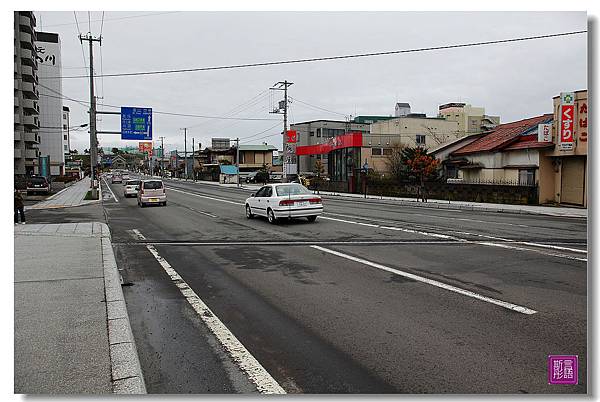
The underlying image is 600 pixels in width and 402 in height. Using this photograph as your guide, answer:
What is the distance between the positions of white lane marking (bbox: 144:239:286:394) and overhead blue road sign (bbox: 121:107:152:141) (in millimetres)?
30905

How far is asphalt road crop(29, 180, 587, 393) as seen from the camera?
4684 mm

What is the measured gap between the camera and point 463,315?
648 cm

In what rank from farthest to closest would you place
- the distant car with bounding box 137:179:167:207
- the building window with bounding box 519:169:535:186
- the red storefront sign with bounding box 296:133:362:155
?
1. the red storefront sign with bounding box 296:133:362:155
2. the building window with bounding box 519:169:535:186
3. the distant car with bounding box 137:179:167:207

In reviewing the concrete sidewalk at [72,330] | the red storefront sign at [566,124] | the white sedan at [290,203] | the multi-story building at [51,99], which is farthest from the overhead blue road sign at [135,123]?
the multi-story building at [51,99]

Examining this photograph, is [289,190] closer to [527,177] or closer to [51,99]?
[527,177]

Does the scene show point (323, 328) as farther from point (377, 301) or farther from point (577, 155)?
point (577, 155)

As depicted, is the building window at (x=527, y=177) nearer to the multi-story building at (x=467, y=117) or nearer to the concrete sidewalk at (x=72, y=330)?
the concrete sidewalk at (x=72, y=330)

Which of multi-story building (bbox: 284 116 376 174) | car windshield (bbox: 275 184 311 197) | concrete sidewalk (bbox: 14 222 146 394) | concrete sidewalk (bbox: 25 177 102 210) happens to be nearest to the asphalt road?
concrete sidewalk (bbox: 14 222 146 394)

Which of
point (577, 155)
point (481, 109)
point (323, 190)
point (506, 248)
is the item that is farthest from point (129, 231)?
point (481, 109)

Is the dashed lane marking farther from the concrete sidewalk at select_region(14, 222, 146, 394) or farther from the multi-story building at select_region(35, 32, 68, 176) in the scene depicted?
the multi-story building at select_region(35, 32, 68, 176)

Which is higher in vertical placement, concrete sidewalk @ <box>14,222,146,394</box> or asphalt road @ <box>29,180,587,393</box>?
concrete sidewalk @ <box>14,222,146,394</box>

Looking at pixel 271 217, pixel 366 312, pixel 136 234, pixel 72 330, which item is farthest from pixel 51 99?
pixel 366 312

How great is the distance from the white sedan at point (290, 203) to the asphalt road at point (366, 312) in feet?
15.4

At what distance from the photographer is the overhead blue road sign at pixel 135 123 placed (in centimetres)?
3697
